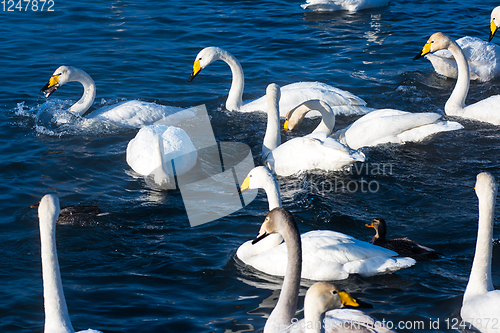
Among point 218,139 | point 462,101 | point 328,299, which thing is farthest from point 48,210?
point 462,101

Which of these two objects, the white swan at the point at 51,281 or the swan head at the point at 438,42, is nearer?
the white swan at the point at 51,281

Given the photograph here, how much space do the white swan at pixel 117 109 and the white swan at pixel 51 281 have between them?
16.7ft

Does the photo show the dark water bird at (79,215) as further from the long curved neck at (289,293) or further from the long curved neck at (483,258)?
the long curved neck at (483,258)

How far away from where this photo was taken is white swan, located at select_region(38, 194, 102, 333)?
14.6 feet

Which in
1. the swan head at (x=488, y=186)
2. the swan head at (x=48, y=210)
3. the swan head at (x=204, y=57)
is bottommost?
the swan head at (x=488, y=186)

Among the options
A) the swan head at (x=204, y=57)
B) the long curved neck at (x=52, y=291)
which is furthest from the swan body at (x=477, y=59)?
the long curved neck at (x=52, y=291)

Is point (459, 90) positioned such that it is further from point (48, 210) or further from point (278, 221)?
point (48, 210)

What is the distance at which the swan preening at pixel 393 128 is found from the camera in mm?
8570

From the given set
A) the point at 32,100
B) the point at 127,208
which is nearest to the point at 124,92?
the point at 32,100

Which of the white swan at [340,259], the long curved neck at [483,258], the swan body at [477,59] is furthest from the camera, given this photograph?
the swan body at [477,59]

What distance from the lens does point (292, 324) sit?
14.5 ft

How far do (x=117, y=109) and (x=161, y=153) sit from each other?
2282mm

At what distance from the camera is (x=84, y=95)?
33.6ft

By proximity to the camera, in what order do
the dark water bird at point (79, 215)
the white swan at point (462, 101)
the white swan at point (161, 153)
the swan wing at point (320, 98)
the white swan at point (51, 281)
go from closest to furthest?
the white swan at point (51, 281)
the dark water bird at point (79, 215)
the white swan at point (161, 153)
the white swan at point (462, 101)
the swan wing at point (320, 98)
